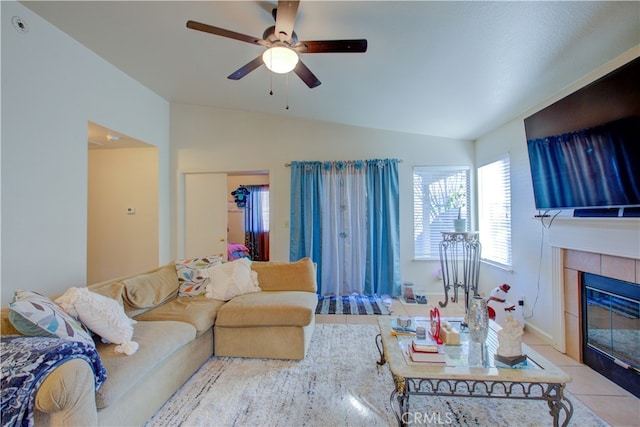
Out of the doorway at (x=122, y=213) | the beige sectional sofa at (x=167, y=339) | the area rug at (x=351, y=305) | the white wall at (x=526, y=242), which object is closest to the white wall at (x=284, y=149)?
the doorway at (x=122, y=213)

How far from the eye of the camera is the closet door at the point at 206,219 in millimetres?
4773

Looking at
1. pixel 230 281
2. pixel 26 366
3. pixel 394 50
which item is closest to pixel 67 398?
pixel 26 366

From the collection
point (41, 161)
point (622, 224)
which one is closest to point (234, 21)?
point (41, 161)

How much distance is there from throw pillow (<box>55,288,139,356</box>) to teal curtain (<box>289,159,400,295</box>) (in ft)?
9.18

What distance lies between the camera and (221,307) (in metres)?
2.62

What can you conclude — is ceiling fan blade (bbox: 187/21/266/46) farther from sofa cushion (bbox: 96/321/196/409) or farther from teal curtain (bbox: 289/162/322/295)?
teal curtain (bbox: 289/162/322/295)

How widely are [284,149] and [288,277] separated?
2278 millimetres

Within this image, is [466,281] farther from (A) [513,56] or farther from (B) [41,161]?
(B) [41,161]

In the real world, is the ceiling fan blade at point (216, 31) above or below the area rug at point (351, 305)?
above

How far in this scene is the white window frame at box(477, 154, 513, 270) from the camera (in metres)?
3.60

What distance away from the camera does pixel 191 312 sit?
2.46 m

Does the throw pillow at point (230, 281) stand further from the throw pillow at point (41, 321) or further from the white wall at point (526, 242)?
the white wall at point (526, 242)

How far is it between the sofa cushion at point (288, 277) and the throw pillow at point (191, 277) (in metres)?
0.53

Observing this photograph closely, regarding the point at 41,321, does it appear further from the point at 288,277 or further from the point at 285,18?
the point at 285,18
